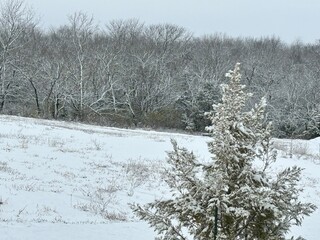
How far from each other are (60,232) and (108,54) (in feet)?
159

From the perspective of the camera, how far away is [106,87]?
50469 mm

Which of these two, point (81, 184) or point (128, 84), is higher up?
point (128, 84)

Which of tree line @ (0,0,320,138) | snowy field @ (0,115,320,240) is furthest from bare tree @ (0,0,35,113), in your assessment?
snowy field @ (0,115,320,240)

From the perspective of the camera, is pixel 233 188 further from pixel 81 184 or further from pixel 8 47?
pixel 8 47

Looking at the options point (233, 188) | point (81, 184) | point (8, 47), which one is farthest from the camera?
point (8, 47)

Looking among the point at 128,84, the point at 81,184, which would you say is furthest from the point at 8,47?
the point at 81,184

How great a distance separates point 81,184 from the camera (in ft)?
36.5

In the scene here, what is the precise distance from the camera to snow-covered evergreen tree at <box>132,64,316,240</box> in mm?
3488

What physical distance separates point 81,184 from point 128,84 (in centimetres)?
4203

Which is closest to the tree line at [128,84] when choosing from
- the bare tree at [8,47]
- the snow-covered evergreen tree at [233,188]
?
the bare tree at [8,47]

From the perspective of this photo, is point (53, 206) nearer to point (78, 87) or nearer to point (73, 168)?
point (73, 168)

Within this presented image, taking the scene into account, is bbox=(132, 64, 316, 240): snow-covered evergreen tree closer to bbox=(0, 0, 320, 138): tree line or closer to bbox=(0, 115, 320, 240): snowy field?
bbox=(0, 115, 320, 240): snowy field

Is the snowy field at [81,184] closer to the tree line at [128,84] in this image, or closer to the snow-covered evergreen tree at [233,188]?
the snow-covered evergreen tree at [233,188]

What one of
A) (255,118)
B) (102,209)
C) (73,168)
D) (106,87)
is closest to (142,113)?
(106,87)
